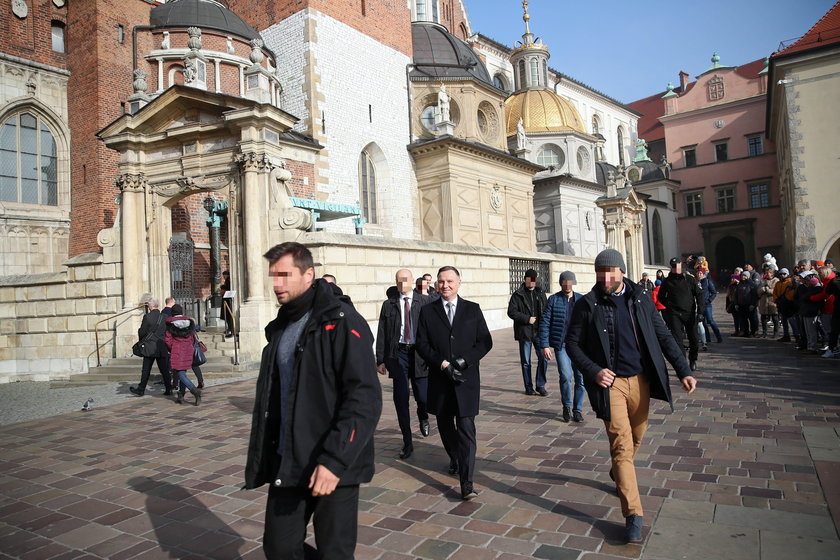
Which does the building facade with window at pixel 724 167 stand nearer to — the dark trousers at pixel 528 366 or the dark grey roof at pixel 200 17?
the dark grey roof at pixel 200 17

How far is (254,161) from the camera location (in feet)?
42.1

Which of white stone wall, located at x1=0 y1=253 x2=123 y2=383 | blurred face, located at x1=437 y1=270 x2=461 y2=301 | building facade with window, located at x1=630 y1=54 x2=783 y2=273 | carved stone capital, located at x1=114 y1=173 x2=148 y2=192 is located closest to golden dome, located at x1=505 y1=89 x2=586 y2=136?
building facade with window, located at x1=630 y1=54 x2=783 y2=273

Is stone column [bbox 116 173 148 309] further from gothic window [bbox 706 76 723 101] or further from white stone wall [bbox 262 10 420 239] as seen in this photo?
gothic window [bbox 706 76 723 101]

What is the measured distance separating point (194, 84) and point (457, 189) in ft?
47.2

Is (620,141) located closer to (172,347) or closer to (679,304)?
(679,304)

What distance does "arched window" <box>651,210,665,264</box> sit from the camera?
160 feet

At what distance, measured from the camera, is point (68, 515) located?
4.50m

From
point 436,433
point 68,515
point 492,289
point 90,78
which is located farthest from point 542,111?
point 68,515

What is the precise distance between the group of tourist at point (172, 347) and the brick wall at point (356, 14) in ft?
59.3

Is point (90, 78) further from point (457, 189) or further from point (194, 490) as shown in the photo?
point (194, 490)

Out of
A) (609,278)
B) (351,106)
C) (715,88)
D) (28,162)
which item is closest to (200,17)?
(351,106)

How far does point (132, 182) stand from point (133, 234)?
4.17ft

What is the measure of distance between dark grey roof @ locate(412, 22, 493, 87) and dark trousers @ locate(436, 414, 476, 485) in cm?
2679

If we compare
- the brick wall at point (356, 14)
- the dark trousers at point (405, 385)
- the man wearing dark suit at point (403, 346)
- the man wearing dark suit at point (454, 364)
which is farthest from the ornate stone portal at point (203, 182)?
the brick wall at point (356, 14)
